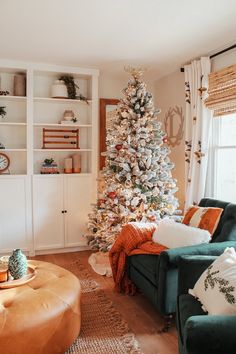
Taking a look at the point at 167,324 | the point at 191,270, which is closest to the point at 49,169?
the point at 167,324

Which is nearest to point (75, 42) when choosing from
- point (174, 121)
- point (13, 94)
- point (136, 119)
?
point (136, 119)

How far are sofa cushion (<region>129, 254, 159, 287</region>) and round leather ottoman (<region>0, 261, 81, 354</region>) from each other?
0.61m

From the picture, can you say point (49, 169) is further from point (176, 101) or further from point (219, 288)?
point (219, 288)

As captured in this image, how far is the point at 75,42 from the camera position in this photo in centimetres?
339

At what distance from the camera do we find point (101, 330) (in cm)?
247

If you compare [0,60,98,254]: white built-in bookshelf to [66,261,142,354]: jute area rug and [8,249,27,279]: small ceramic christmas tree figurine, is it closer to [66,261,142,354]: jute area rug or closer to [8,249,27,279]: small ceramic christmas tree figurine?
[66,261,142,354]: jute area rug

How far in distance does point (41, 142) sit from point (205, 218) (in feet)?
8.71

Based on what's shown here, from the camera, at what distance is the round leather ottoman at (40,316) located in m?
1.83

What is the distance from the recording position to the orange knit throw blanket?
2.99 m

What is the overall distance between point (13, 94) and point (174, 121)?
2224mm

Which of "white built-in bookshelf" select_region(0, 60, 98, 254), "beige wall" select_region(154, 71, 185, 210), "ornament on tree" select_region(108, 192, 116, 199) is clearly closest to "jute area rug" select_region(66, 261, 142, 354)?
"ornament on tree" select_region(108, 192, 116, 199)

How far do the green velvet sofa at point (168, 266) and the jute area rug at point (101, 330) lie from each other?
32cm

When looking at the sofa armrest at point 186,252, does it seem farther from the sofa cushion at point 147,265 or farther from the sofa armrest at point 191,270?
the sofa armrest at point 191,270

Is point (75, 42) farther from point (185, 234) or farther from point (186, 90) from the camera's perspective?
point (185, 234)
